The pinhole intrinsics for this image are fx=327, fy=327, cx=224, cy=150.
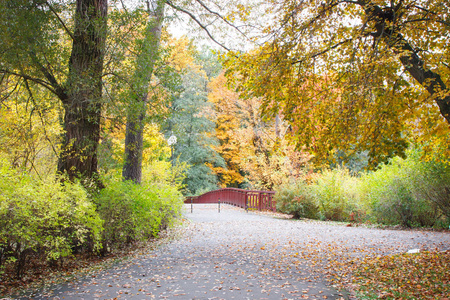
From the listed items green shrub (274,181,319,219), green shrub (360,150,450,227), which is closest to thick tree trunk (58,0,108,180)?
green shrub (360,150,450,227)

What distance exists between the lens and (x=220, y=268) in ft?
17.9

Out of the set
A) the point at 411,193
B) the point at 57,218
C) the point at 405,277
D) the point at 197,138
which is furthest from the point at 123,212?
the point at 197,138

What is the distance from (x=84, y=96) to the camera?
661 centimetres

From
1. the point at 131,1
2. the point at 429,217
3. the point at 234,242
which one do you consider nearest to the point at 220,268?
the point at 234,242

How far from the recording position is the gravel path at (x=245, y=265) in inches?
166

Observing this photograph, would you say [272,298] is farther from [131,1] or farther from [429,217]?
[429,217]

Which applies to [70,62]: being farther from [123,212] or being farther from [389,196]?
[389,196]

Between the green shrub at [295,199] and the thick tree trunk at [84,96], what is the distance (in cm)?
812

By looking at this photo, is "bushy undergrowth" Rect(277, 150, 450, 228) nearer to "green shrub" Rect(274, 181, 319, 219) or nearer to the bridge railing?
"green shrub" Rect(274, 181, 319, 219)

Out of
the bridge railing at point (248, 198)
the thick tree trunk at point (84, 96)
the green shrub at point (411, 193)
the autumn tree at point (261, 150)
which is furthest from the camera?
the autumn tree at point (261, 150)

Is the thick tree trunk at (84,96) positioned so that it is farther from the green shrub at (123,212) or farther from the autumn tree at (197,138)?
the autumn tree at (197,138)

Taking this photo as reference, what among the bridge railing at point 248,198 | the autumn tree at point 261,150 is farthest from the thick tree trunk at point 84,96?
the autumn tree at point 261,150

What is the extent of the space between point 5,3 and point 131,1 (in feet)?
11.1

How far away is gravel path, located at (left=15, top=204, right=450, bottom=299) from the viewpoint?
13.8ft
